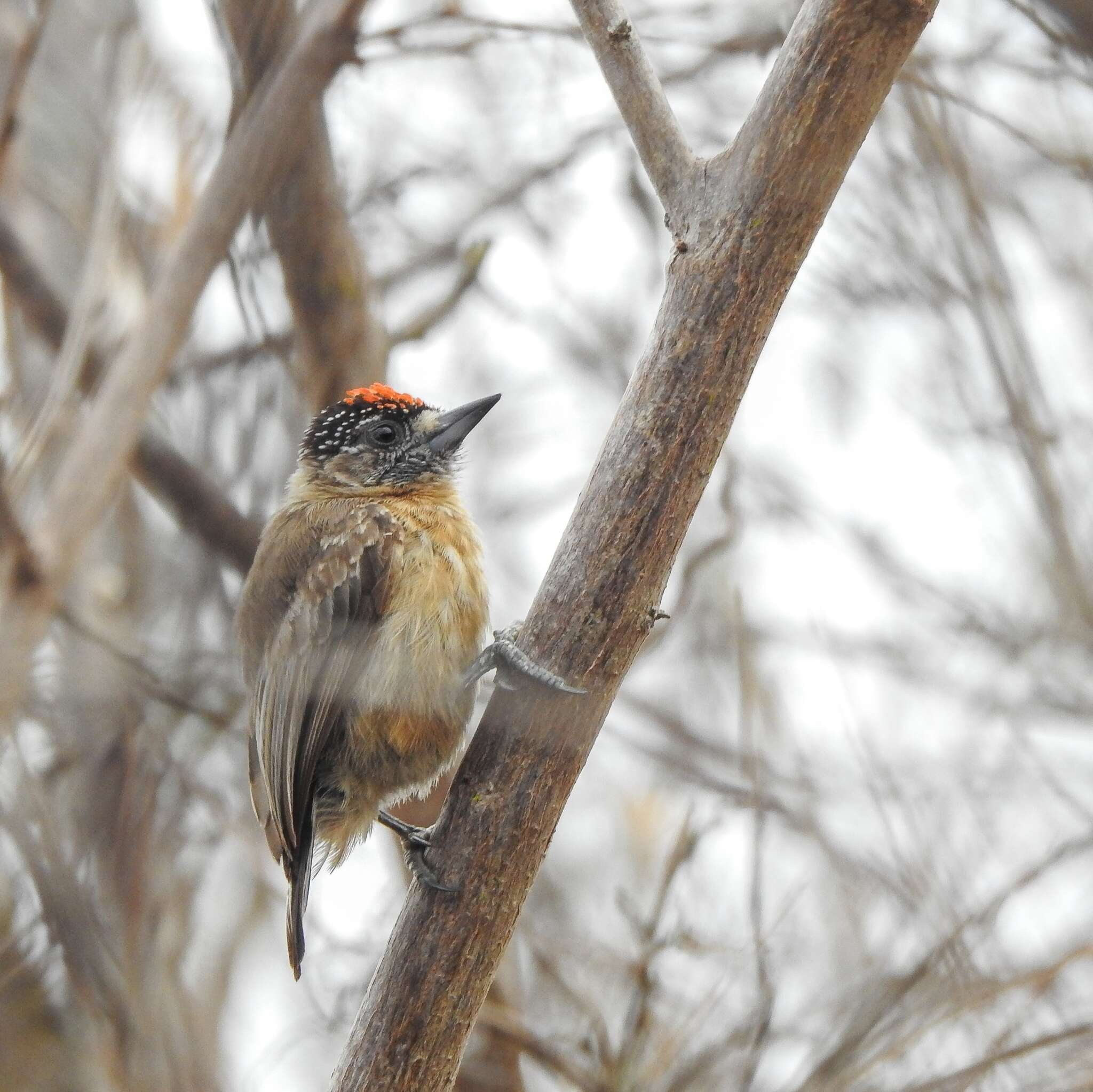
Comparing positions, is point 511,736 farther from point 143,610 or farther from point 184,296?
point 143,610

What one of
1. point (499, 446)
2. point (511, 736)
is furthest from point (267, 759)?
point (499, 446)

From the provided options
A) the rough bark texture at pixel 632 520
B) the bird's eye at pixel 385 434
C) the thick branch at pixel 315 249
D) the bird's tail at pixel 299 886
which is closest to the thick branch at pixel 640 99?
the rough bark texture at pixel 632 520

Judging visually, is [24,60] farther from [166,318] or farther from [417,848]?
[417,848]

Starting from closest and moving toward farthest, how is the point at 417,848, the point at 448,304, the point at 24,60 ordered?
the point at 417,848 → the point at 24,60 → the point at 448,304

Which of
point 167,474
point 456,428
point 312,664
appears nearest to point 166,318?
point 167,474

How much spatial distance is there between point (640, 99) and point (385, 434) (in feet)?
6.68

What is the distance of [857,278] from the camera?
5.25 metres

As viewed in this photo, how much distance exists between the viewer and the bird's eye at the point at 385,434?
4508 millimetres

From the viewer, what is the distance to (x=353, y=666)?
3.64m

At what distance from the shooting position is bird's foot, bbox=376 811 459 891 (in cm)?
268

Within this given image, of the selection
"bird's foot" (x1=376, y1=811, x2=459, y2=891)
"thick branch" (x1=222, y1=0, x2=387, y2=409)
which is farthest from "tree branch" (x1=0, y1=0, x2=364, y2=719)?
"bird's foot" (x1=376, y1=811, x2=459, y2=891)

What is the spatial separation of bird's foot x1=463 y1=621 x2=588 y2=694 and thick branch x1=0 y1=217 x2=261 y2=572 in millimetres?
1870

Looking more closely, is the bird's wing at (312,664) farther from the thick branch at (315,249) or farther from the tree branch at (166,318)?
the thick branch at (315,249)

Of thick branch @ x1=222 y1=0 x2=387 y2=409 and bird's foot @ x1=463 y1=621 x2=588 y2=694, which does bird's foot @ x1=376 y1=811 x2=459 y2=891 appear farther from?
thick branch @ x1=222 y1=0 x2=387 y2=409
